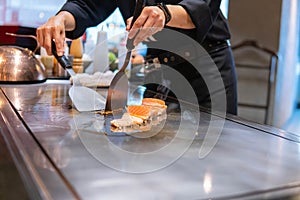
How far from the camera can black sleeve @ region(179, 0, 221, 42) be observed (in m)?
1.00

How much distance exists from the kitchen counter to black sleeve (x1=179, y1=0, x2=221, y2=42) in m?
0.29

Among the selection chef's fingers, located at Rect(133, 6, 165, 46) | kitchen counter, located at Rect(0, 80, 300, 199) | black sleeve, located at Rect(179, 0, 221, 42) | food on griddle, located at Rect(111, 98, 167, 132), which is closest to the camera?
kitchen counter, located at Rect(0, 80, 300, 199)

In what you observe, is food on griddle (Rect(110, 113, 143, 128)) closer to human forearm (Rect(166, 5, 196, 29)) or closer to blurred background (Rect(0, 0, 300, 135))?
human forearm (Rect(166, 5, 196, 29))

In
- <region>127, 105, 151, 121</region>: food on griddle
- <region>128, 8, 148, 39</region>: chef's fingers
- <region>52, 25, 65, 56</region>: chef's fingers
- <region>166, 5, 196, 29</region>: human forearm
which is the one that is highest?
<region>166, 5, 196, 29</region>: human forearm

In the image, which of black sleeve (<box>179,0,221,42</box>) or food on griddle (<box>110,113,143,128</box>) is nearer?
food on griddle (<box>110,113,143,128</box>)

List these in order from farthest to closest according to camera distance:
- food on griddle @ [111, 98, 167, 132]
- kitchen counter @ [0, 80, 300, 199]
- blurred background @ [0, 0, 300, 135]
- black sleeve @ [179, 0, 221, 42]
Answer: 1. blurred background @ [0, 0, 300, 135]
2. black sleeve @ [179, 0, 221, 42]
3. food on griddle @ [111, 98, 167, 132]
4. kitchen counter @ [0, 80, 300, 199]

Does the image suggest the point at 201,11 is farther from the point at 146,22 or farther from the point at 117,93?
the point at 117,93

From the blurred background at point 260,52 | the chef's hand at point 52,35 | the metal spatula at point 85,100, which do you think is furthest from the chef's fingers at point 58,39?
the blurred background at point 260,52

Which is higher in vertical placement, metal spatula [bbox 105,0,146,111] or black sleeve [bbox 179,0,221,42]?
black sleeve [bbox 179,0,221,42]

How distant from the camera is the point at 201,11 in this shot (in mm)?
1029

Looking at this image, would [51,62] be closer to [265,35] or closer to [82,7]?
[82,7]

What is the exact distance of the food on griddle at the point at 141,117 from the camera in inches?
30.1

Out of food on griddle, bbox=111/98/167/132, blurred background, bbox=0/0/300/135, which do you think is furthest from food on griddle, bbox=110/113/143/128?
blurred background, bbox=0/0/300/135

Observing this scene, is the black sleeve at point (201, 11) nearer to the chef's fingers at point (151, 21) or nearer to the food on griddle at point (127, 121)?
the chef's fingers at point (151, 21)
